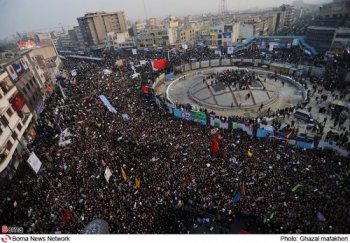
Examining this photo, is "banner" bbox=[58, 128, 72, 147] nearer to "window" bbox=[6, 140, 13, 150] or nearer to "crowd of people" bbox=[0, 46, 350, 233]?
"crowd of people" bbox=[0, 46, 350, 233]

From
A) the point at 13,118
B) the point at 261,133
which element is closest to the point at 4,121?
the point at 13,118

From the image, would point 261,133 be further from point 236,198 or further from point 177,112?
point 177,112

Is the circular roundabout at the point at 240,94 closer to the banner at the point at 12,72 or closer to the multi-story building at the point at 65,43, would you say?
the banner at the point at 12,72

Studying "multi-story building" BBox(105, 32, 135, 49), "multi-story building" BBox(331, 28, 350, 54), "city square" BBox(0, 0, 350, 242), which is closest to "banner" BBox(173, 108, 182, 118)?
"city square" BBox(0, 0, 350, 242)

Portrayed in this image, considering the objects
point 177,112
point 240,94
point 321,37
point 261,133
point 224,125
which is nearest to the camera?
point 261,133

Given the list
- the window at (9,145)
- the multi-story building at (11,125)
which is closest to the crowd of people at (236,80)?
the multi-story building at (11,125)

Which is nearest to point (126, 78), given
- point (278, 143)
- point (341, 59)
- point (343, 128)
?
point (278, 143)
